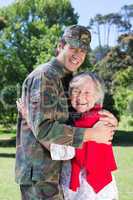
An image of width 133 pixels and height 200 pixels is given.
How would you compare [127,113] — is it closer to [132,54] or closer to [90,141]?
[132,54]

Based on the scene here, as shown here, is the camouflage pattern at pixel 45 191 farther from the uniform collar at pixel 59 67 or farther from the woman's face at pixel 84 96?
the uniform collar at pixel 59 67

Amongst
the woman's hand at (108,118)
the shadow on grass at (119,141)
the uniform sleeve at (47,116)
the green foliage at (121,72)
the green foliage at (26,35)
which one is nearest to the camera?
the uniform sleeve at (47,116)

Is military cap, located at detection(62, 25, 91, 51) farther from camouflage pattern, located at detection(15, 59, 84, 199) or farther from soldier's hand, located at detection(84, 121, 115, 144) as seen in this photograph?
soldier's hand, located at detection(84, 121, 115, 144)

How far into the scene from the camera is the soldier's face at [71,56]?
2.95 meters

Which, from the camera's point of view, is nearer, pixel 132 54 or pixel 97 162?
pixel 97 162

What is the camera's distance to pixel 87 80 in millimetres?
2928

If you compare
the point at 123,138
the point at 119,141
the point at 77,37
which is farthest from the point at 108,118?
the point at 123,138

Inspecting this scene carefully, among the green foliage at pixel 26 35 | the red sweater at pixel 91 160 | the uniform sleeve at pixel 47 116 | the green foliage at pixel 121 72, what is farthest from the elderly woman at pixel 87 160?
the green foliage at pixel 121 72

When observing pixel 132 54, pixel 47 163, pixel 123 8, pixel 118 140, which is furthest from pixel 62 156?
pixel 123 8

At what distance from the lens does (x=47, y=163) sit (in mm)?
2871

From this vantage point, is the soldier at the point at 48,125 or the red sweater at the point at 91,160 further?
the red sweater at the point at 91,160

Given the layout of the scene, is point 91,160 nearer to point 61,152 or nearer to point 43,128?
point 61,152

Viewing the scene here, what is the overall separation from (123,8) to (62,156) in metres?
70.8

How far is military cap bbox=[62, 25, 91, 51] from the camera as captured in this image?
2.93 meters
